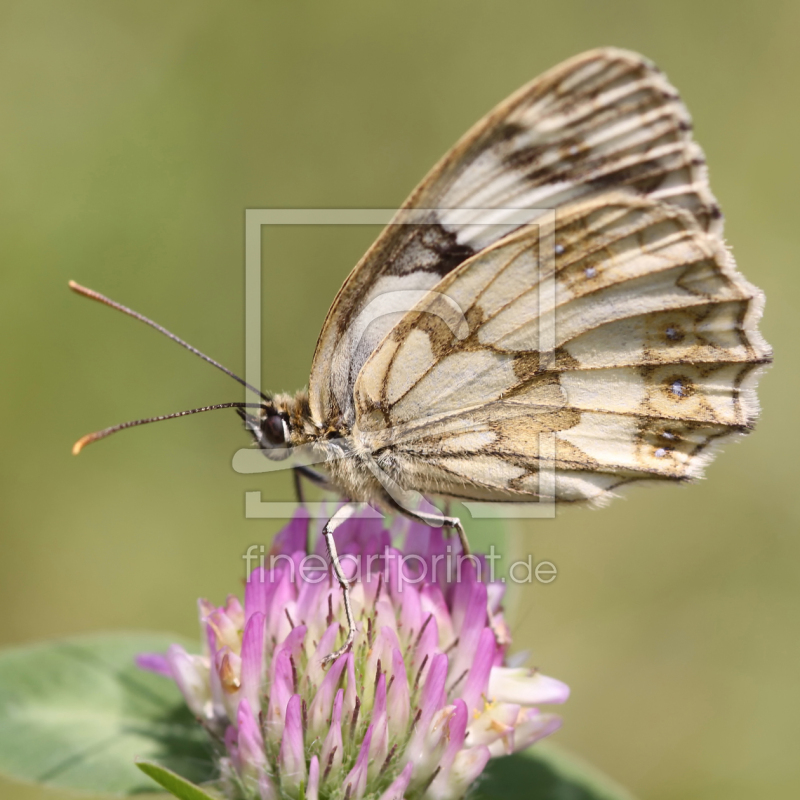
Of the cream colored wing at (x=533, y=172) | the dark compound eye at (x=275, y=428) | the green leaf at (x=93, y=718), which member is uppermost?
the cream colored wing at (x=533, y=172)

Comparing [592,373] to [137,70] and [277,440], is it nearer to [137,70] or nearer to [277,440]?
[277,440]

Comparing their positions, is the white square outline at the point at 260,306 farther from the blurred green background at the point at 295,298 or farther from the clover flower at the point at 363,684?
the clover flower at the point at 363,684

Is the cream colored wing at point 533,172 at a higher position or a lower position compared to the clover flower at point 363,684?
higher

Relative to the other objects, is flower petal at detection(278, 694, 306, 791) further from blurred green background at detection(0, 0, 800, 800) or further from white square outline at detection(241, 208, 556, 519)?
blurred green background at detection(0, 0, 800, 800)

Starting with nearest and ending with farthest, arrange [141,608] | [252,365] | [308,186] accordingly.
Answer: [141,608] < [252,365] < [308,186]

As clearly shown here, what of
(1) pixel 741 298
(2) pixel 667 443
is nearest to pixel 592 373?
(2) pixel 667 443

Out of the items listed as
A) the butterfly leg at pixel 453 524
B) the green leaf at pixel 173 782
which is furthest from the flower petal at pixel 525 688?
the green leaf at pixel 173 782
